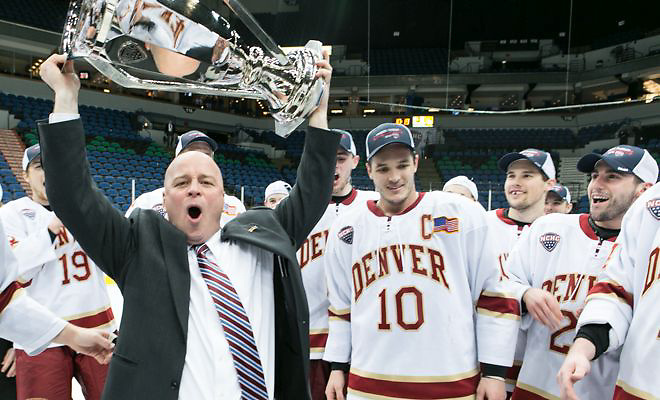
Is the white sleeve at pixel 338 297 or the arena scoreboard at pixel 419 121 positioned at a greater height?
the arena scoreboard at pixel 419 121

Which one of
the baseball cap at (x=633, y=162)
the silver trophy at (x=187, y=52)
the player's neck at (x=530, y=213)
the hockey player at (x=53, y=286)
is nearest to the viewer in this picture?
the silver trophy at (x=187, y=52)

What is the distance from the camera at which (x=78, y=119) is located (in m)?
1.21

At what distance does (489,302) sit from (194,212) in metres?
1.24

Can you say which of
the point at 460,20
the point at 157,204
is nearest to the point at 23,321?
the point at 157,204

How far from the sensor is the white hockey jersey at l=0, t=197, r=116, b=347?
2.60 metres

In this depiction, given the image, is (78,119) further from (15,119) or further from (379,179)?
(15,119)

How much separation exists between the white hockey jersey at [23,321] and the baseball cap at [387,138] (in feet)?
4.40

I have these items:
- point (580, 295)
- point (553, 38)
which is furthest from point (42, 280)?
point (553, 38)

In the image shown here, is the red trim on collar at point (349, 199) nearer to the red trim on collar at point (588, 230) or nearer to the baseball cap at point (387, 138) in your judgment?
the baseball cap at point (387, 138)

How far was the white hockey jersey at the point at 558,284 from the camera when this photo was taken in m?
2.01

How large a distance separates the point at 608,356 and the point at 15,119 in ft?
52.4

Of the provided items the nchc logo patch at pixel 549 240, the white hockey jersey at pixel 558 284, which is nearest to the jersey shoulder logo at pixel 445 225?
the white hockey jersey at pixel 558 284

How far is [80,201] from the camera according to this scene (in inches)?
47.4

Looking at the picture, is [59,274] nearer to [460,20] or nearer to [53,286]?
[53,286]
